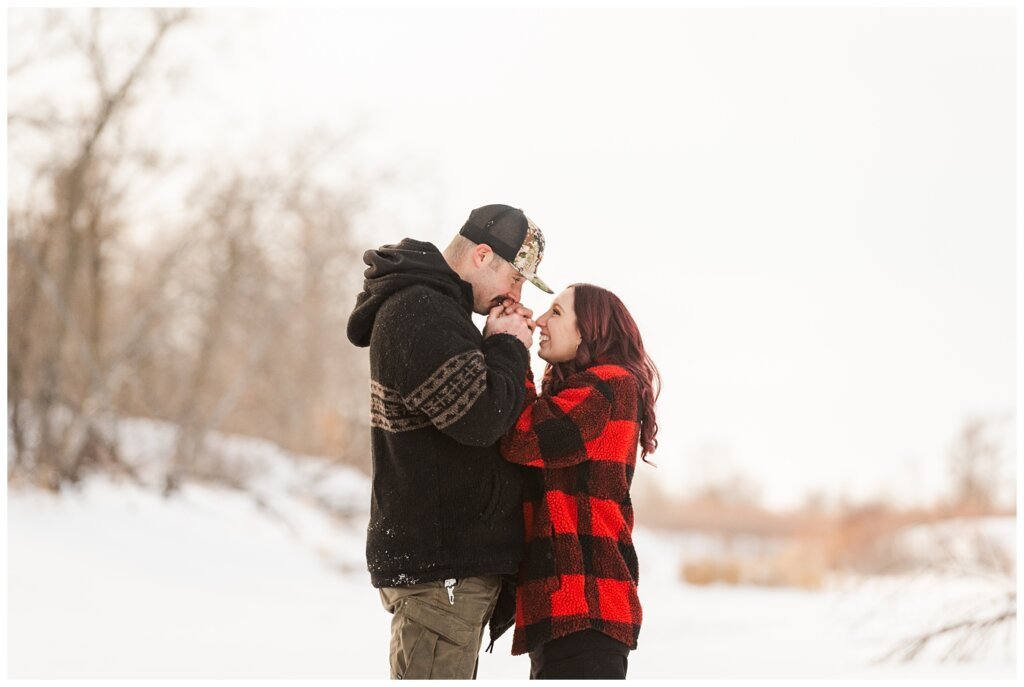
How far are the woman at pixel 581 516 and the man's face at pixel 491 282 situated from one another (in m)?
0.24

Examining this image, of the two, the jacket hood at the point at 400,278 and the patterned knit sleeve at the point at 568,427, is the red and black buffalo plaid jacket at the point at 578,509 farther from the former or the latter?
the jacket hood at the point at 400,278

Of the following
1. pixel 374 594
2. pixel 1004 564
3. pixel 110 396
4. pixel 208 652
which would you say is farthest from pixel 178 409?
pixel 1004 564

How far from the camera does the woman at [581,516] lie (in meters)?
2.79

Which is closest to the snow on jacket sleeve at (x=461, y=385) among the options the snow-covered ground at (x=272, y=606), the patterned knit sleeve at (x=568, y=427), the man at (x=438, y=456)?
the man at (x=438, y=456)

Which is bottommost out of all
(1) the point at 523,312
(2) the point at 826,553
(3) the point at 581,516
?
(3) the point at 581,516

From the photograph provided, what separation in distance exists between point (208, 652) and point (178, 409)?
679cm

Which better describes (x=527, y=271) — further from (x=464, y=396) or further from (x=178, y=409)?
(x=178, y=409)

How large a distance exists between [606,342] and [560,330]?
Result: 14 centimetres

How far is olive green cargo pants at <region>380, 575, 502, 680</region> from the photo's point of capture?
106 inches

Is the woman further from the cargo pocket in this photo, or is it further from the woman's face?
the cargo pocket

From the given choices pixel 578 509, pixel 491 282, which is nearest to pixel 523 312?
pixel 491 282

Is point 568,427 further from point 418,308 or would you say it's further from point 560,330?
point 418,308

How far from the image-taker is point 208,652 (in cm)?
630

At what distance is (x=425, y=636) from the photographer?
8.93ft
